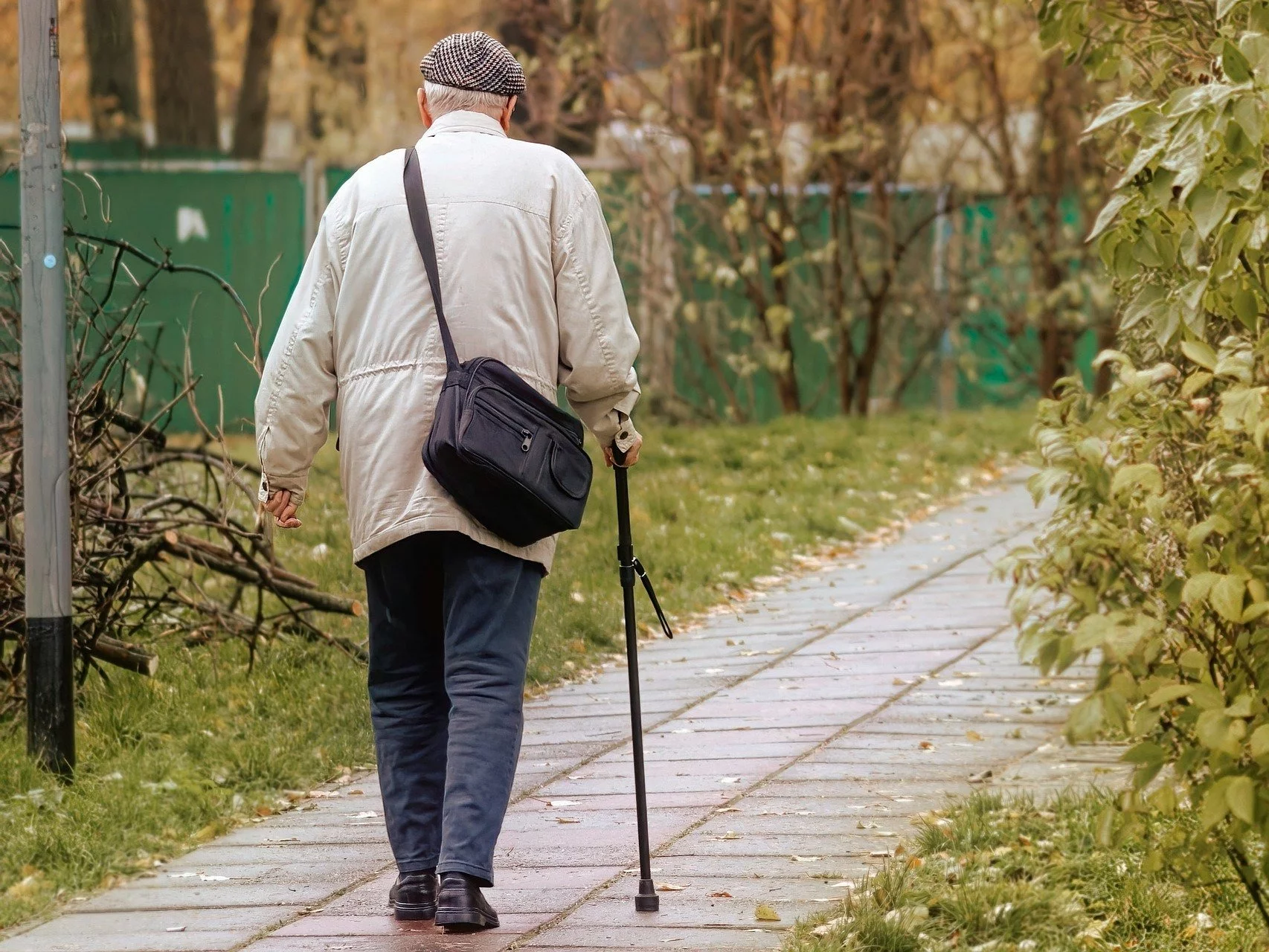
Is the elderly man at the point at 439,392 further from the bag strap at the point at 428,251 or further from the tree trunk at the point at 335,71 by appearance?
the tree trunk at the point at 335,71

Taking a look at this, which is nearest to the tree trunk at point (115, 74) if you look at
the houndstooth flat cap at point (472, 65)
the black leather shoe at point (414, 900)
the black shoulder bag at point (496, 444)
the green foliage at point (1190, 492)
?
the houndstooth flat cap at point (472, 65)

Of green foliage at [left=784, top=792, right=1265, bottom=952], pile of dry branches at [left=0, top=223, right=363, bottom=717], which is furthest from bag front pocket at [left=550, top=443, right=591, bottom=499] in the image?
pile of dry branches at [left=0, top=223, right=363, bottom=717]

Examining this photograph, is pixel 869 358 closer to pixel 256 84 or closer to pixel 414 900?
pixel 414 900

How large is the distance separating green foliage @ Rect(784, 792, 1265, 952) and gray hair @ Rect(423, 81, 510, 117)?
6.51 ft

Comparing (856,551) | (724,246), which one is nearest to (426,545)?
(856,551)

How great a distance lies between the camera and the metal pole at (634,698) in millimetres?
4105

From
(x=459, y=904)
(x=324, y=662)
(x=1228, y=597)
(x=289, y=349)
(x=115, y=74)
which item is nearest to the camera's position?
(x=1228, y=597)

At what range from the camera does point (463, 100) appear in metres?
4.21

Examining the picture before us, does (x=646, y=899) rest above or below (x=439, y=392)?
below

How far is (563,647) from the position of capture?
7.05 m

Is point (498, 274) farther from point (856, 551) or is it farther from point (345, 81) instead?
point (345, 81)

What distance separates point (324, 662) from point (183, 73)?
16.9 m

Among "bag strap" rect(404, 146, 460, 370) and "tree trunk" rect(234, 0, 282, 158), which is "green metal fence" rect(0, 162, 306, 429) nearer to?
"tree trunk" rect(234, 0, 282, 158)

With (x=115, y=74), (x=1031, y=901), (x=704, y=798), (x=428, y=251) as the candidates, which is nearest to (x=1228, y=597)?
(x=1031, y=901)
